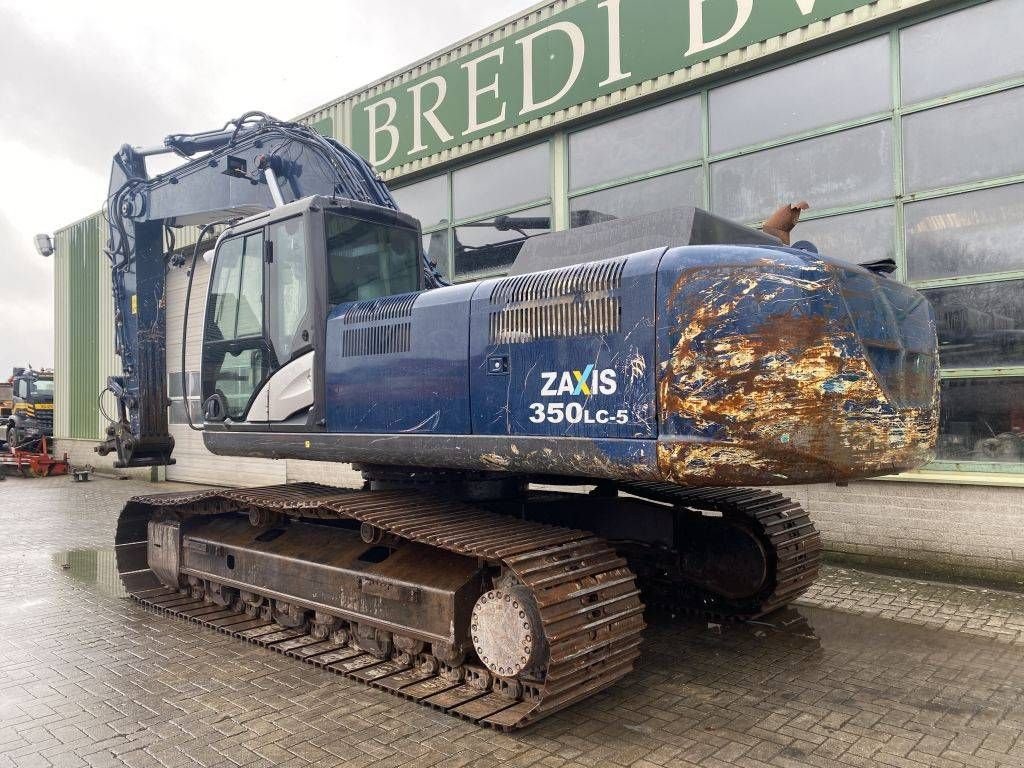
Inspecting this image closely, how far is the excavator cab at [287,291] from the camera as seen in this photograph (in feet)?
17.4

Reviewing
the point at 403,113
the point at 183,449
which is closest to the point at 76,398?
the point at 183,449

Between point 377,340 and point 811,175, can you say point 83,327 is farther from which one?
point 811,175

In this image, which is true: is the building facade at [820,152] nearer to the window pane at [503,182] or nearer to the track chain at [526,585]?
the window pane at [503,182]

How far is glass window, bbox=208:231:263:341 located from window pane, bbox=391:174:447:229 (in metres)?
5.98

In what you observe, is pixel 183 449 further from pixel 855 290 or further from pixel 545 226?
pixel 855 290

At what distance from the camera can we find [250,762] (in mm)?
3570

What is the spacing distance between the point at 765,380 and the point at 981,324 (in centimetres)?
487

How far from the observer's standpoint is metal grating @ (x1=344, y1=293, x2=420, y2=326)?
16.1ft

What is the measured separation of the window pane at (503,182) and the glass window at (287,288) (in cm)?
556

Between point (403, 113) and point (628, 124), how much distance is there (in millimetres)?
3946

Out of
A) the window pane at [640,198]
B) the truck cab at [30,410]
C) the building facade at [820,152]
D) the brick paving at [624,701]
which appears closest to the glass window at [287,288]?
the building facade at [820,152]

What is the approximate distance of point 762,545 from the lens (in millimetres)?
5566

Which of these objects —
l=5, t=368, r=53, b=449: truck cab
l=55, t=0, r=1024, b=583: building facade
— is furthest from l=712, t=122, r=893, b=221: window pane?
l=5, t=368, r=53, b=449: truck cab

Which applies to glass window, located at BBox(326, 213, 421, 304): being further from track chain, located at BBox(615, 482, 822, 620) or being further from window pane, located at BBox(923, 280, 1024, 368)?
window pane, located at BBox(923, 280, 1024, 368)
